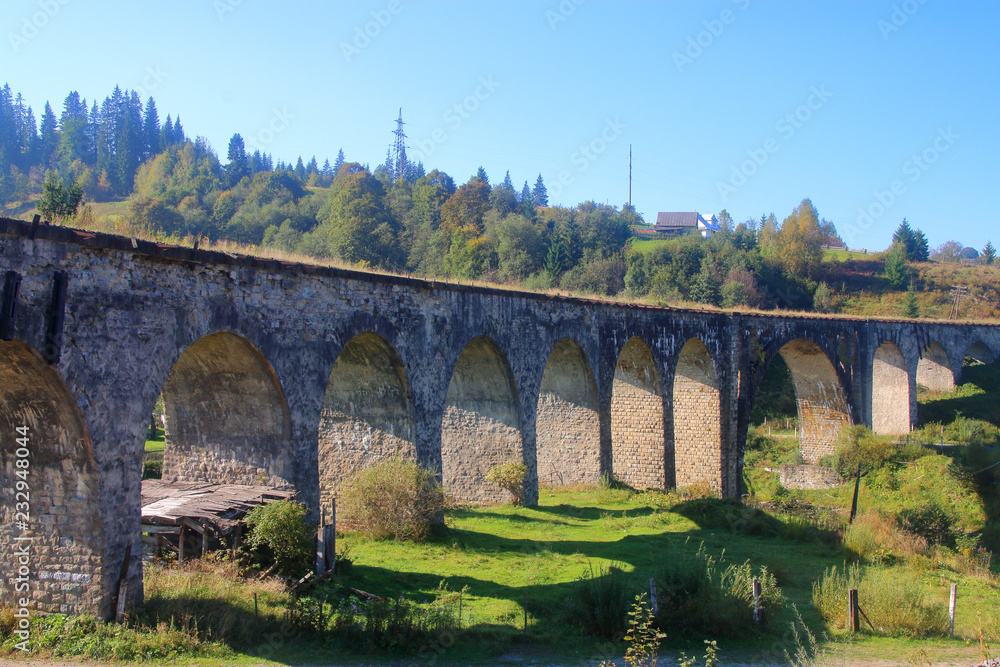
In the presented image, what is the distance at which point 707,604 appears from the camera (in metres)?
8.93

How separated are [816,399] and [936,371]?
1247 cm

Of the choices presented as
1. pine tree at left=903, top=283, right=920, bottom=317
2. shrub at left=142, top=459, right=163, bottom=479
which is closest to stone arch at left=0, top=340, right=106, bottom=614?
shrub at left=142, top=459, right=163, bottom=479

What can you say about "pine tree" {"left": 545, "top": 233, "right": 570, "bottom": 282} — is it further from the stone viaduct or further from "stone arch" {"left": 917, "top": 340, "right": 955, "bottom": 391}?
the stone viaduct

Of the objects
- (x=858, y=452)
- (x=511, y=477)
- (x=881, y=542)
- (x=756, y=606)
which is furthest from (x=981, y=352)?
(x=756, y=606)

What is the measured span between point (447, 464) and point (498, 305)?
3.68m

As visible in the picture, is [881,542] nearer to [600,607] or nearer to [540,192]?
[600,607]

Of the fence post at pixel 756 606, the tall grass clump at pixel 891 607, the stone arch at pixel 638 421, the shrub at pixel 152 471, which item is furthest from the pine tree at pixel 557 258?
the fence post at pixel 756 606

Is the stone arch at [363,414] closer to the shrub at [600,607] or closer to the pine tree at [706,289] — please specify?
the shrub at [600,607]

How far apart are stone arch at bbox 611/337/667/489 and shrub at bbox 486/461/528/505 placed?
4.26m

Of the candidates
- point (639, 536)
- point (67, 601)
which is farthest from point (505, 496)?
point (67, 601)

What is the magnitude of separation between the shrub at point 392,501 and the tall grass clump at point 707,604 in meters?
3.97

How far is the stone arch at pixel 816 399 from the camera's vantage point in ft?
83.3

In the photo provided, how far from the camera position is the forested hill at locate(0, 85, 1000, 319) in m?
43.4

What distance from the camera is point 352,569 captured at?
9.84 m
